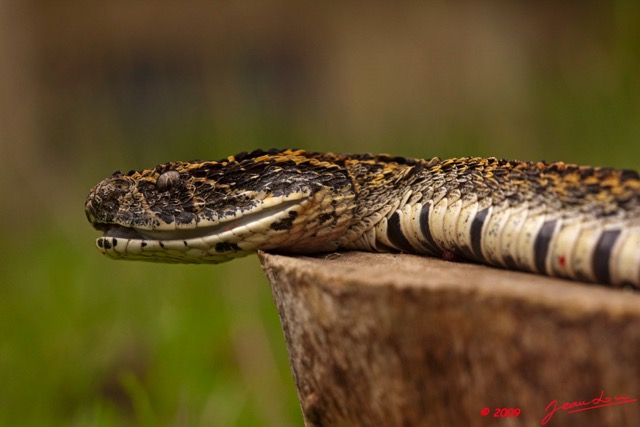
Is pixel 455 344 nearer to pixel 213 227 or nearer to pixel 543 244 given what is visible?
pixel 543 244

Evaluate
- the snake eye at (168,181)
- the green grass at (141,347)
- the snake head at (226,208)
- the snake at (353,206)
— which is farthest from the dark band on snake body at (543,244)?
the green grass at (141,347)

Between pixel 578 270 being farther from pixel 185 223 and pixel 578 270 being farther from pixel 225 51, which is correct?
pixel 225 51

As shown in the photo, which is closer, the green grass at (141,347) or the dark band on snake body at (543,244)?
the dark band on snake body at (543,244)

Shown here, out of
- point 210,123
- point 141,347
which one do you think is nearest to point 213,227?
point 141,347

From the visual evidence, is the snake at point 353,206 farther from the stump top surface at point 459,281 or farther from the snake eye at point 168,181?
the stump top surface at point 459,281

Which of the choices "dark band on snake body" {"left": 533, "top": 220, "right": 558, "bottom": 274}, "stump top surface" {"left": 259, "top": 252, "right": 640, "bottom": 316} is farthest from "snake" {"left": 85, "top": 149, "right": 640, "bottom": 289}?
"stump top surface" {"left": 259, "top": 252, "right": 640, "bottom": 316}

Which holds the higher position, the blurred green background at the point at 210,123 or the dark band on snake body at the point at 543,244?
the dark band on snake body at the point at 543,244

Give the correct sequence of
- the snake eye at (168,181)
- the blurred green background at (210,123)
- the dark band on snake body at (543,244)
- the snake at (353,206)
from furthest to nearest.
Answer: the blurred green background at (210,123) < the snake eye at (168,181) < the snake at (353,206) < the dark band on snake body at (543,244)

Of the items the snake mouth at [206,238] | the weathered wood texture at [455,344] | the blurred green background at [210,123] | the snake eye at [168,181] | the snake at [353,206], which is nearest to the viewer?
the weathered wood texture at [455,344]

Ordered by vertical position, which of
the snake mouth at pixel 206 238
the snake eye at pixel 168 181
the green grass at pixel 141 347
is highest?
the snake eye at pixel 168 181
